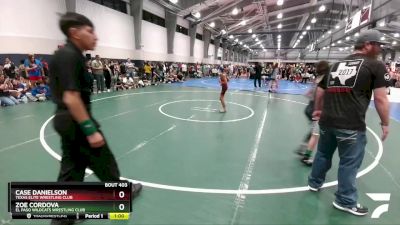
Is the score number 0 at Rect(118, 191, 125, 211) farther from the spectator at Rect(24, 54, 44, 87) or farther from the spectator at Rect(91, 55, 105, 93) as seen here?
the spectator at Rect(91, 55, 105, 93)

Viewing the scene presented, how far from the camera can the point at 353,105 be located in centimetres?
348

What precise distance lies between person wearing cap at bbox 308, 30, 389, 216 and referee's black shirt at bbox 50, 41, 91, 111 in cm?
308

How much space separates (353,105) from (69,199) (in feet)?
11.2

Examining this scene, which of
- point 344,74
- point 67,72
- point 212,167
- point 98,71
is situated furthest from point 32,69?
point 344,74

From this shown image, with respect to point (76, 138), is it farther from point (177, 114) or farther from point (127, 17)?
point (127, 17)

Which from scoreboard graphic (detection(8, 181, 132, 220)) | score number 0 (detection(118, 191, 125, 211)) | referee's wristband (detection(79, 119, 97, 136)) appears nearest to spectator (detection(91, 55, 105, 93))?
scoreboard graphic (detection(8, 181, 132, 220))

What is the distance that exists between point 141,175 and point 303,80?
93.5ft

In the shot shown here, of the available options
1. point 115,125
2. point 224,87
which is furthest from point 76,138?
point 224,87

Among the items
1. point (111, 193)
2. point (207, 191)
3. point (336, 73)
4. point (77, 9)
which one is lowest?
point (207, 191)

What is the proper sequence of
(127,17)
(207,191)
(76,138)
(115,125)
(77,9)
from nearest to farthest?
(76,138) → (207,191) → (115,125) → (77,9) → (127,17)

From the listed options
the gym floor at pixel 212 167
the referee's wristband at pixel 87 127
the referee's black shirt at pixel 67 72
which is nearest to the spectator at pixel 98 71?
the gym floor at pixel 212 167

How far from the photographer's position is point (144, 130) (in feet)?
25.0

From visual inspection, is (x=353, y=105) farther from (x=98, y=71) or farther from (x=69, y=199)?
(x=98, y=71)

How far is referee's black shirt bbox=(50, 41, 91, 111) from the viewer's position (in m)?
2.33
